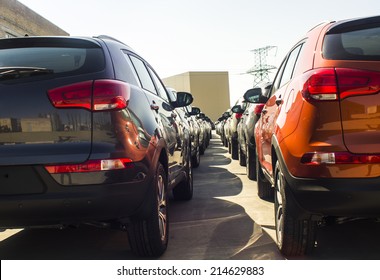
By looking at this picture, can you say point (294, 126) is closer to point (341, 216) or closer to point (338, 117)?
point (338, 117)

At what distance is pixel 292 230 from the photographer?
315 cm

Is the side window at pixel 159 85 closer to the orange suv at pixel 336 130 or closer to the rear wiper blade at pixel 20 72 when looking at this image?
the rear wiper blade at pixel 20 72

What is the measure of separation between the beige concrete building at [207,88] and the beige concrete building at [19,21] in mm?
49428

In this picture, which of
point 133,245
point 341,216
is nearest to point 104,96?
point 133,245

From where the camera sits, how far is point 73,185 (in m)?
2.70

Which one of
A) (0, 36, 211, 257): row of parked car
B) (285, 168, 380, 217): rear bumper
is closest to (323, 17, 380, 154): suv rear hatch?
(285, 168, 380, 217): rear bumper

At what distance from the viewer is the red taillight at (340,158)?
8.46 feet

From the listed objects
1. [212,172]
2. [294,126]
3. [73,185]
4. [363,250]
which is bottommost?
[212,172]

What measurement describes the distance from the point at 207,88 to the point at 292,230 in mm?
74397

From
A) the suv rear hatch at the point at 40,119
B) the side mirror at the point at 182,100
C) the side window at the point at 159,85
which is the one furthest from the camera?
the side mirror at the point at 182,100

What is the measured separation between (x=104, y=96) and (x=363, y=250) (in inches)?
97.4

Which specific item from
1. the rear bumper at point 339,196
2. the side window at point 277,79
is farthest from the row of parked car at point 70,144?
the side window at point 277,79

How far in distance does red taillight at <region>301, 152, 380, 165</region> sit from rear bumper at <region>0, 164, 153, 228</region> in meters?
1.21

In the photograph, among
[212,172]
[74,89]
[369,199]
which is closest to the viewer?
[369,199]
